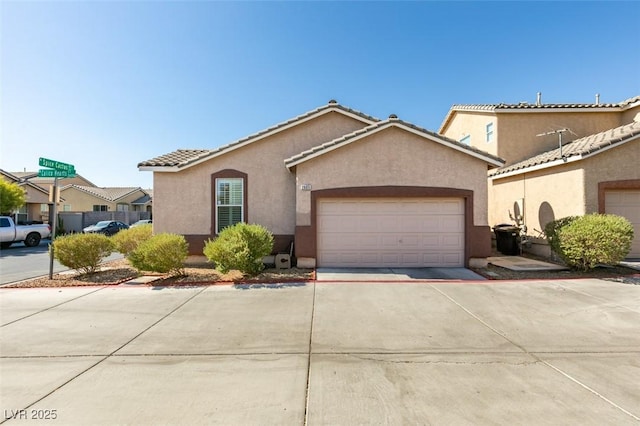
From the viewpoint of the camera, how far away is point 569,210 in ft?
34.4

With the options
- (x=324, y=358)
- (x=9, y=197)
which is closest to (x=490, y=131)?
(x=324, y=358)

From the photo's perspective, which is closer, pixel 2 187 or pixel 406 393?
pixel 406 393

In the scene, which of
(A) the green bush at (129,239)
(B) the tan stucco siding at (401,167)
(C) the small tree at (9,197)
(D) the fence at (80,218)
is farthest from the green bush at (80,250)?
(D) the fence at (80,218)

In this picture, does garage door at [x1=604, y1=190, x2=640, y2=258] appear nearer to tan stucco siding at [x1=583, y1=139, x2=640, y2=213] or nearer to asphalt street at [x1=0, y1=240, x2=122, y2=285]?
tan stucco siding at [x1=583, y1=139, x2=640, y2=213]

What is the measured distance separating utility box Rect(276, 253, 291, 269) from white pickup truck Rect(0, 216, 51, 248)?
58.8ft

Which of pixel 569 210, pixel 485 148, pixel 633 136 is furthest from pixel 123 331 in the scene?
pixel 485 148

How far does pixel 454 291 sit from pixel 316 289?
3.34 m

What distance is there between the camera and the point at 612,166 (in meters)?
10.1

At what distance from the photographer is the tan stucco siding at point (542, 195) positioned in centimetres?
1030

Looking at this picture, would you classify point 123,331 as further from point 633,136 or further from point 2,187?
point 2,187

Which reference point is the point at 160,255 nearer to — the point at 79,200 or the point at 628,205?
the point at 628,205

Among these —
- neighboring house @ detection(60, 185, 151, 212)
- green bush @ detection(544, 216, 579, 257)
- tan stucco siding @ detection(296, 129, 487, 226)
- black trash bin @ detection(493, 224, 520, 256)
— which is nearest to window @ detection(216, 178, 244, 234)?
tan stucco siding @ detection(296, 129, 487, 226)

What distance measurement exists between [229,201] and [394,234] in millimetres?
5902

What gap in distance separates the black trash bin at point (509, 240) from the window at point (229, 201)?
10563 mm
